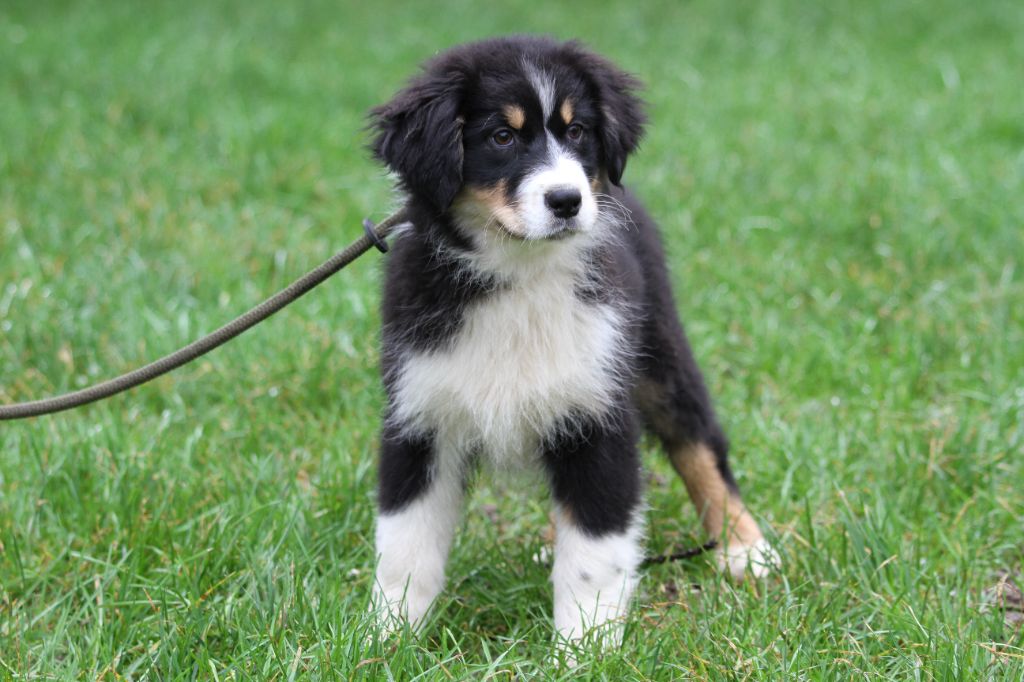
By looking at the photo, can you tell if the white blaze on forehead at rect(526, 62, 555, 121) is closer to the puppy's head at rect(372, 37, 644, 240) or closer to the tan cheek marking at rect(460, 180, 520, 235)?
the puppy's head at rect(372, 37, 644, 240)

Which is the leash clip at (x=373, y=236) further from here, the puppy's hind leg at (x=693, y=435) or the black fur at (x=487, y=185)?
the puppy's hind leg at (x=693, y=435)

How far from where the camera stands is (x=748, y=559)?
3.41m

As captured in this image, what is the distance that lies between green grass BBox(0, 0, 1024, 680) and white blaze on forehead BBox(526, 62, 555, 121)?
1.03 meters

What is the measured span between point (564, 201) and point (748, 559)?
4.08 feet

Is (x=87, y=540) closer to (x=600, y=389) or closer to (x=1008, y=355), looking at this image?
(x=600, y=389)

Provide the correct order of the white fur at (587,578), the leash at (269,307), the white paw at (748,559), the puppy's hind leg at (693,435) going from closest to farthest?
the white fur at (587,578) → the leash at (269,307) → the white paw at (748,559) → the puppy's hind leg at (693,435)

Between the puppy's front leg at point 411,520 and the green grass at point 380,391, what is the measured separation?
0.41ft

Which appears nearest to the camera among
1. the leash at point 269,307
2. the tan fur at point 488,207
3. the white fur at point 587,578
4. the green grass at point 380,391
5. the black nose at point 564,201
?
the black nose at point 564,201

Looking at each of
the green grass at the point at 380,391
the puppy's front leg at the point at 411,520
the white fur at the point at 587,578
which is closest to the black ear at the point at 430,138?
the puppy's front leg at the point at 411,520

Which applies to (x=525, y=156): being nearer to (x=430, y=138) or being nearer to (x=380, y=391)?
(x=430, y=138)

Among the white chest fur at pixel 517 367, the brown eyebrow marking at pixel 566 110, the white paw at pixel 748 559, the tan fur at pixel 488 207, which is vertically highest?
the brown eyebrow marking at pixel 566 110

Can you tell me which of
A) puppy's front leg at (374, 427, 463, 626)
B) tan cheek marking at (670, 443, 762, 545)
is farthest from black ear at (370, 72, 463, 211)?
tan cheek marking at (670, 443, 762, 545)

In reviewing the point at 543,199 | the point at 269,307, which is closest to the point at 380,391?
the point at 269,307

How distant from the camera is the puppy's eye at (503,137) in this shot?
298 centimetres
